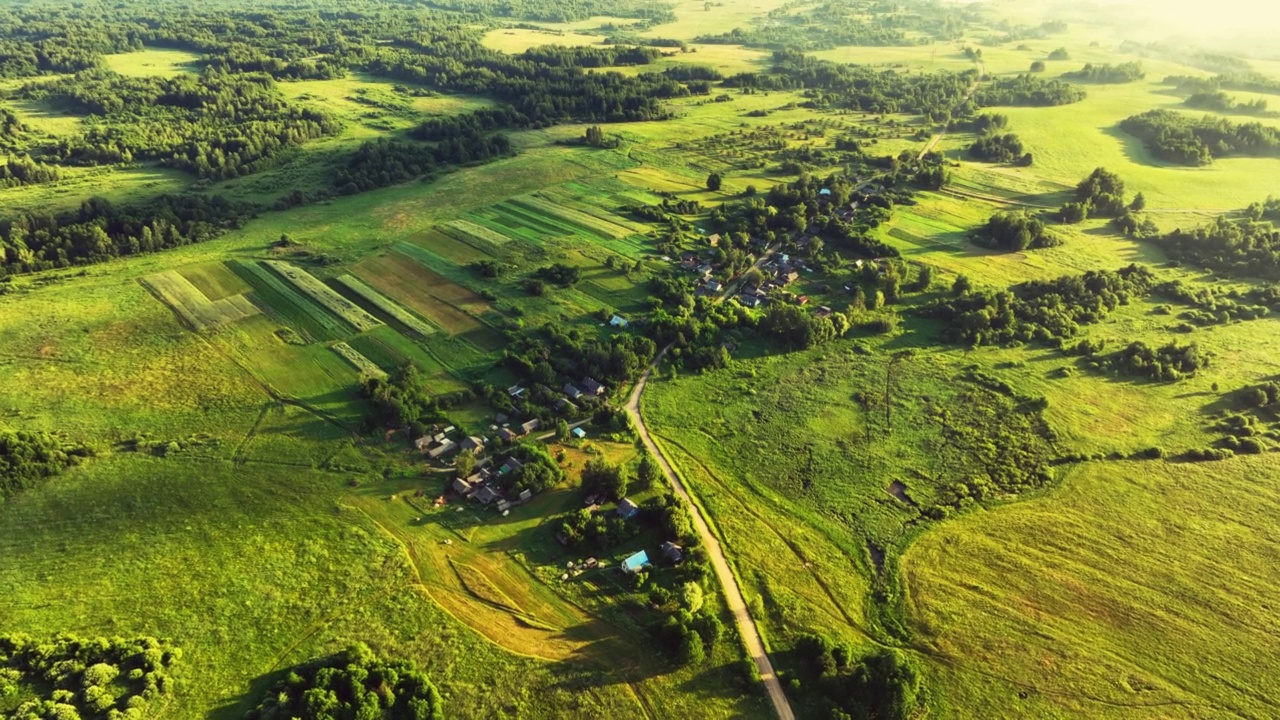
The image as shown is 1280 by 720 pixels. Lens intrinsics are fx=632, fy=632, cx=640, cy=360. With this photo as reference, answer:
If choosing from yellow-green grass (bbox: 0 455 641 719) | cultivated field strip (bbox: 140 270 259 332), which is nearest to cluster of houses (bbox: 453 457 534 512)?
yellow-green grass (bbox: 0 455 641 719)

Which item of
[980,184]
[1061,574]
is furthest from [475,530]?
[980,184]

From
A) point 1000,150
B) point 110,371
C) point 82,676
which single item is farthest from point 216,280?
point 1000,150

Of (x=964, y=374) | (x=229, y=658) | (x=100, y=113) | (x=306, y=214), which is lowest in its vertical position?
(x=229, y=658)

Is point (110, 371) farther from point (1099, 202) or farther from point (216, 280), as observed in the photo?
point (1099, 202)

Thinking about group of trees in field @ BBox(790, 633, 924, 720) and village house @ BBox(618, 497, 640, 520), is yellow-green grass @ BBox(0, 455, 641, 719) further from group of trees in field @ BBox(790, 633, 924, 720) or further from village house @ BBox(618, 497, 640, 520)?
village house @ BBox(618, 497, 640, 520)

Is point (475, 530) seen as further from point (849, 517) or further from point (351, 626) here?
point (849, 517)

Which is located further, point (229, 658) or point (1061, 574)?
point (1061, 574)

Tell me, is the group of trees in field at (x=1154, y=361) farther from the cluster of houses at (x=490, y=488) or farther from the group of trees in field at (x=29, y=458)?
the group of trees in field at (x=29, y=458)

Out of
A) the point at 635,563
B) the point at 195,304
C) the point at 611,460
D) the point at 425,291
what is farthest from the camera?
the point at 425,291
